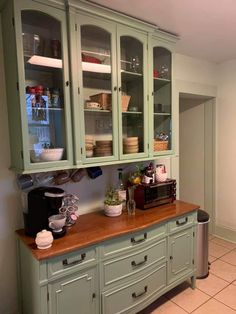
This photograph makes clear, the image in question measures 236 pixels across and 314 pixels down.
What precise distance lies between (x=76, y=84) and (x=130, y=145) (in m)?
0.71

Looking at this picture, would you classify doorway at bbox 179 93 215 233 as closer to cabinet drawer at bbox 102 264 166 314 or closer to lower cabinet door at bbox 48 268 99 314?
cabinet drawer at bbox 102 264 166 314

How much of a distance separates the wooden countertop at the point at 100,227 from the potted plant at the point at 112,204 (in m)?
0.04

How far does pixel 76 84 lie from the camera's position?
1.72m

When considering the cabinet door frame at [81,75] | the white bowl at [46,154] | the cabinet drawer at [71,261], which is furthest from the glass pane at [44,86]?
the cabinet drawer at [71,261]

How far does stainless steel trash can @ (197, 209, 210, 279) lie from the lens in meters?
2.51

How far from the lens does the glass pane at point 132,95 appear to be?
6.75 feet

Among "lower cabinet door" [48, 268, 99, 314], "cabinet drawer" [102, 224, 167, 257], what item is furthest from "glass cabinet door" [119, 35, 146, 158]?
"lower cabinet door" [48, 268, 99, 314]

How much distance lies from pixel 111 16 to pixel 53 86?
0.72m

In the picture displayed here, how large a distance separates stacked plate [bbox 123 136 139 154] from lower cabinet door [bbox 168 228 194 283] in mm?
853

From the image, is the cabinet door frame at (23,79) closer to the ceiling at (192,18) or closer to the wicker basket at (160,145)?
the ceiling at (192,18)

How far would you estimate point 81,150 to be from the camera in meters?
1.78

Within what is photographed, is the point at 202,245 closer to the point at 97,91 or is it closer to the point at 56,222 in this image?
the point at 56,222

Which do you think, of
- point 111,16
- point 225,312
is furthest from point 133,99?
point 225,312

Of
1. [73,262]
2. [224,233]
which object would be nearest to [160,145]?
[73,262]
